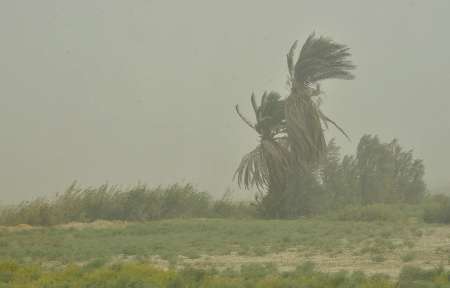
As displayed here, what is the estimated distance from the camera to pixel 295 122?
28.6 meters

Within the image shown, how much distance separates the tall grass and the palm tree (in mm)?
2757

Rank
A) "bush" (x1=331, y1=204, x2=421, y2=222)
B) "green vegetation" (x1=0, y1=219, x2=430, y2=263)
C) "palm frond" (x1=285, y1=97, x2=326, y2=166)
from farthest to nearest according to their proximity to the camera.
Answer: "palm frond" (x1=285, y1=97, x2=326, y2=166) → "bush" (x1=331, y1=204, x2=421, y2=222) → "green vegetation" (x1=0, y1=219, x2=430, y2=263)

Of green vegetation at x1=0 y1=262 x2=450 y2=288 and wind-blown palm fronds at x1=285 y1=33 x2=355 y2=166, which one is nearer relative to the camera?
green vegetation at x1=0 y1=262 x2=450 y2=288

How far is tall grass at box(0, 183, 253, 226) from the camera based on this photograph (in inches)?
969

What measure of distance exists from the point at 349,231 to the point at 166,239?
4.67 meters

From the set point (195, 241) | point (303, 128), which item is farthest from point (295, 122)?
point (195, 241)

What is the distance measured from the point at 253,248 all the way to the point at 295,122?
607 inches

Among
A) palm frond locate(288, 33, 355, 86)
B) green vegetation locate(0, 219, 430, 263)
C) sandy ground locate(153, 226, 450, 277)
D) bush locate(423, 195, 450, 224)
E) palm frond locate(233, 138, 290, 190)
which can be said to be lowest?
sandy ground locate(153, 226, 450, 277)

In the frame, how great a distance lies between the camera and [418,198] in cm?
3781

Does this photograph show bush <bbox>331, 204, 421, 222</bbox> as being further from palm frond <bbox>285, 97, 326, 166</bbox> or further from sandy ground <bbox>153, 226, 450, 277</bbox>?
sandy ground <bbox>153, 226, 450, 277</bbox>

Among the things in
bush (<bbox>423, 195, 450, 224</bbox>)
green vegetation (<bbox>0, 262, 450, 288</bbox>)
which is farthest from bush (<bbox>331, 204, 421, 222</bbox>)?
green vegetation (<bbox>0, 262, 450, 288</bbox>)

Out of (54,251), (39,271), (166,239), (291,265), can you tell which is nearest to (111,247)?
(54,251)

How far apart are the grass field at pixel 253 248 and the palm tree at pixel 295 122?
9.71 m

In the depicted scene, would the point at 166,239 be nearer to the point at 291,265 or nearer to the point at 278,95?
the point at 291,265
